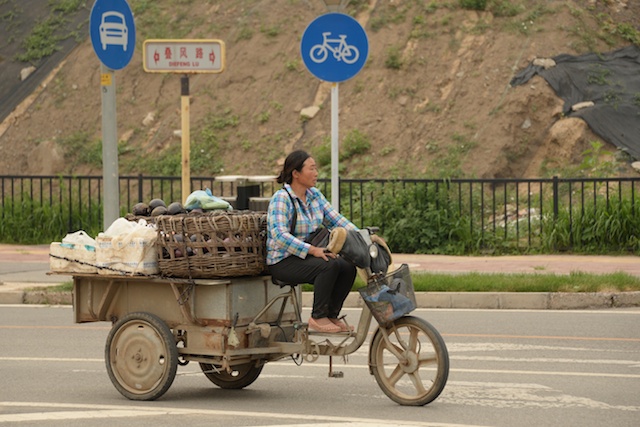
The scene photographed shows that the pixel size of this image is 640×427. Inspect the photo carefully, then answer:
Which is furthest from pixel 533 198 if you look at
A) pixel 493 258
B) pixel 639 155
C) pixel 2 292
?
pixel 2 292

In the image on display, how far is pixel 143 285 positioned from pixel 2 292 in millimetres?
6498

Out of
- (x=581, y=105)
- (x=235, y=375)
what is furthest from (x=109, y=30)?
(x=581, y=105)

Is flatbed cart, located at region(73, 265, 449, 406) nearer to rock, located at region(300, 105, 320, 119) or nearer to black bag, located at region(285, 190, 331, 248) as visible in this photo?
black bag, located at region(285, 190, 331, 248)

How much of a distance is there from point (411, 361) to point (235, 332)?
3.83ft

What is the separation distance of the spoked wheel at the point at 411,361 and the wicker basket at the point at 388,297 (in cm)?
11

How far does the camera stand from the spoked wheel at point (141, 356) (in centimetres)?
822

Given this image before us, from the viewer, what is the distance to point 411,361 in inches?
310

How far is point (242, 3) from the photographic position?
101 feet

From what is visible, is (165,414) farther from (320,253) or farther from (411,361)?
(411,361)

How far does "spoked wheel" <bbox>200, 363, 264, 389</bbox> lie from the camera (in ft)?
28.8

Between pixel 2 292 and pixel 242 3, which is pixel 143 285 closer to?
pixel 2 292

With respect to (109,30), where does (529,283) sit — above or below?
below

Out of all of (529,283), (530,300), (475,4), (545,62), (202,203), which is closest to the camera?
(202,203)

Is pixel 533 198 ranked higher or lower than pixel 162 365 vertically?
higher
